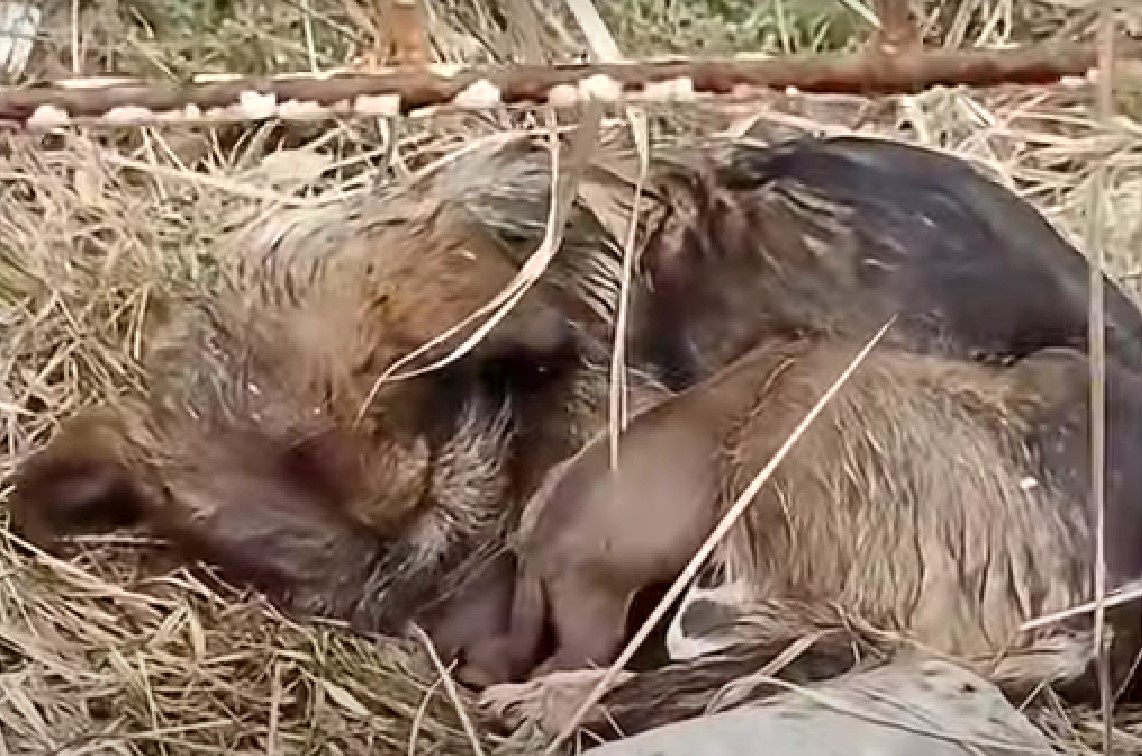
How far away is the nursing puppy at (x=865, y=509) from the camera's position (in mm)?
1454

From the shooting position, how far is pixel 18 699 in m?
1.62

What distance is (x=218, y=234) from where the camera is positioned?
1.89 m

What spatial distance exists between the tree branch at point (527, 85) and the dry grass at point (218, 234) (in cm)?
8

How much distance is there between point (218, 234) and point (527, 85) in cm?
74

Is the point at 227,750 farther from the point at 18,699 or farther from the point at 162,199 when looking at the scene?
the point at 162,199

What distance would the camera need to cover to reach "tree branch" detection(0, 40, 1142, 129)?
3.83 ft

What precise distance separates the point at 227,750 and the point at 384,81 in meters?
0.56

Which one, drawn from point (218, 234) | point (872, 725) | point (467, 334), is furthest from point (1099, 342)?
point (218, 234)

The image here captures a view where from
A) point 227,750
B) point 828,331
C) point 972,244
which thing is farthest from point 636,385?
point 227,750

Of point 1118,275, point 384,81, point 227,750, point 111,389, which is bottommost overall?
point 227,750

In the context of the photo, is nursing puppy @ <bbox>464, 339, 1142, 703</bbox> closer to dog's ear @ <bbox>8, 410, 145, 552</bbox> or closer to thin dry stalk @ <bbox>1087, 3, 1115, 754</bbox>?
thin dry stalk @ <bbox>1087, 3, 1115, 754</bbox>

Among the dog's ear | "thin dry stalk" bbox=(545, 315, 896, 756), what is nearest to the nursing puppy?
"thin dry stalk" bbox=(545, 315, 896, 756)

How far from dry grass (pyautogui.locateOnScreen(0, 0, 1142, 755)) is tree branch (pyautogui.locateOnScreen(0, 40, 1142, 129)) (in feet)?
0.27

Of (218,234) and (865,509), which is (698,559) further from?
(218,234)
